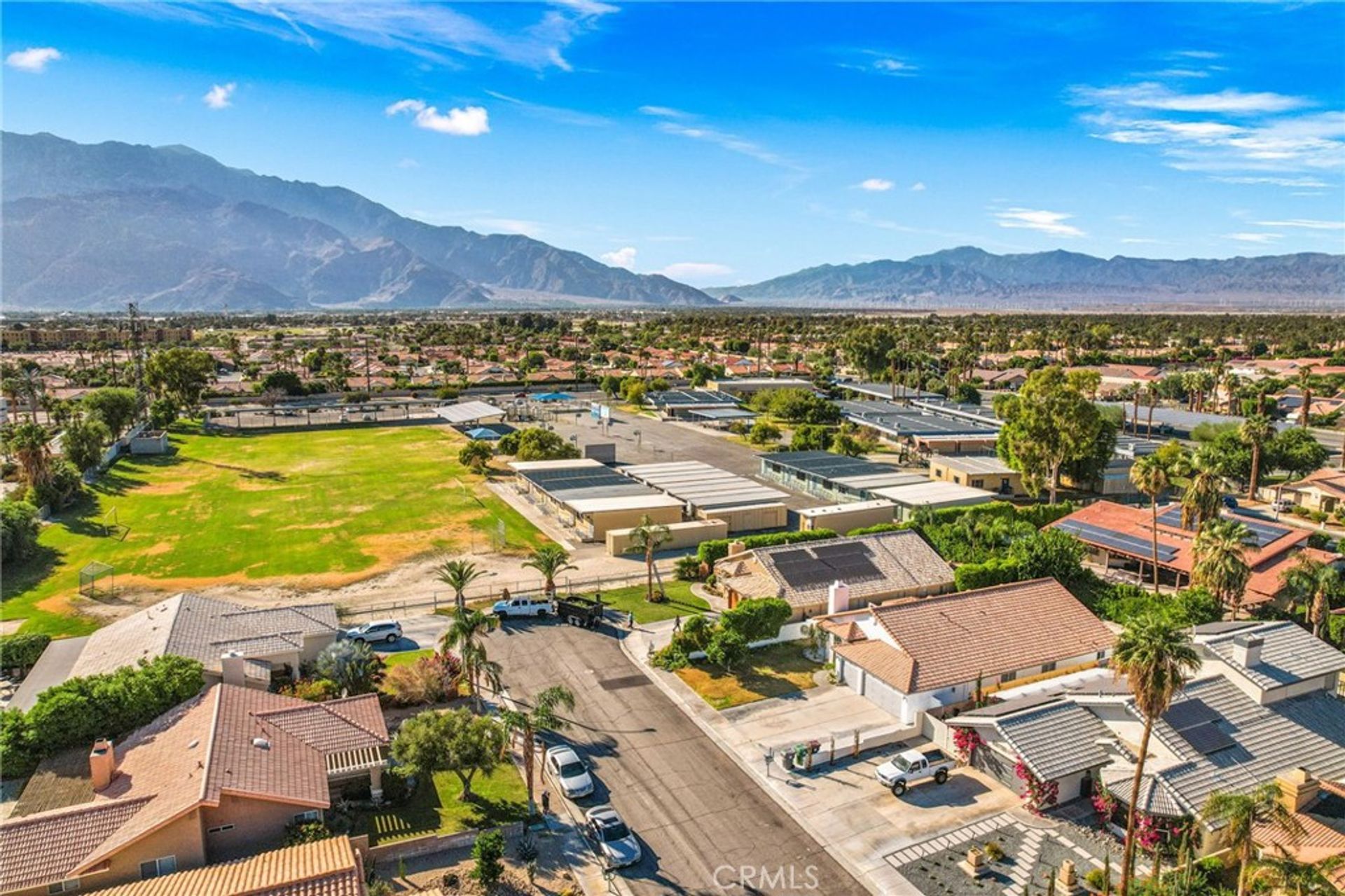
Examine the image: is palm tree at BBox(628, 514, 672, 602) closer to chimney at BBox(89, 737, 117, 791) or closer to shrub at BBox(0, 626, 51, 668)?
chimney at BBox(89, 737, 117, 791)

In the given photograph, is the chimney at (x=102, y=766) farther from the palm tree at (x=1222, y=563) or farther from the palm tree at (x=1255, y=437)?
the palm tree at (x=1255, y=437)

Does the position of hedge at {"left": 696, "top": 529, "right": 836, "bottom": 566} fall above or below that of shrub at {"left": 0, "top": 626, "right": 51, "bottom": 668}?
above

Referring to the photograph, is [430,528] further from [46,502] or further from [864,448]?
[864,448]

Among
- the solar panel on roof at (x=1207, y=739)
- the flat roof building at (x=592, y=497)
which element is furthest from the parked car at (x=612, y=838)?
the flat roof building at (x=592, y=497)

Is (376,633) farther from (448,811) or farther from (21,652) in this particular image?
(448,811)

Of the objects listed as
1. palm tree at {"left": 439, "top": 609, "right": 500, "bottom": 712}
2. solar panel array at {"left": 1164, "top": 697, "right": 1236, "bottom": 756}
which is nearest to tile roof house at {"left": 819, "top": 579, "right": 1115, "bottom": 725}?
solar panel array at {"left": 1164, "top": 697, "right": 1236, "bottom": 756}

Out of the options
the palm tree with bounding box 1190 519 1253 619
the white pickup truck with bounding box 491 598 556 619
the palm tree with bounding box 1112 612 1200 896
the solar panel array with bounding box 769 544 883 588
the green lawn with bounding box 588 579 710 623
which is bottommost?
the green lawn with bounding box 588 579 710 623
